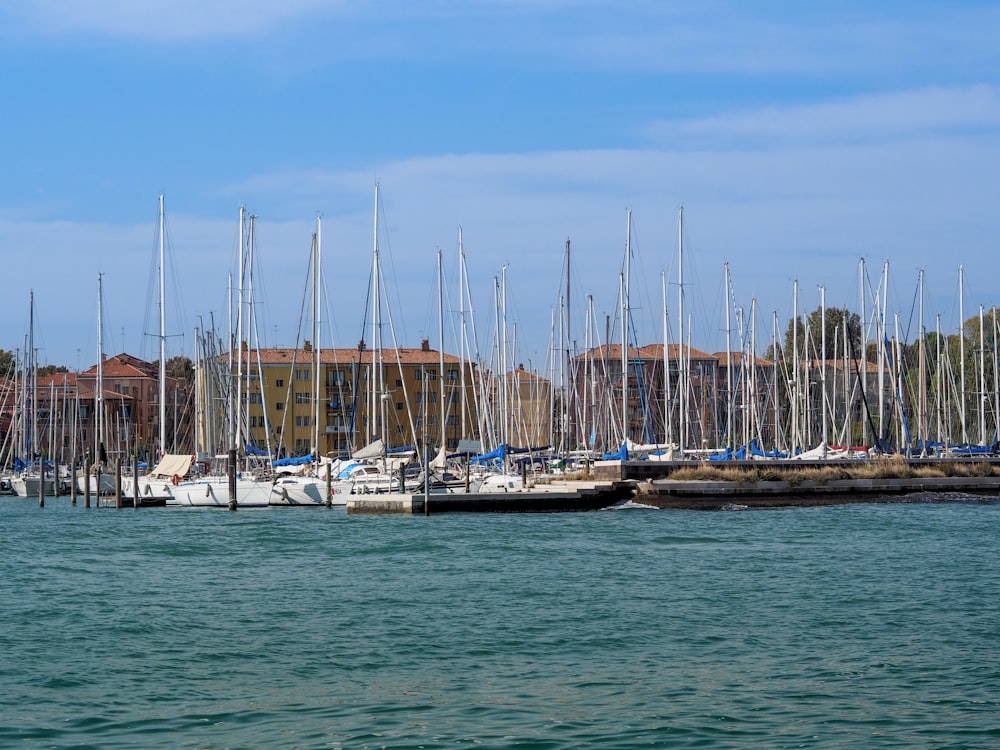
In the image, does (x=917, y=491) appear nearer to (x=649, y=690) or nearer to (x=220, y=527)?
(x=220, y=527)

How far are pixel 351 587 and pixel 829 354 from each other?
11859 centimetres

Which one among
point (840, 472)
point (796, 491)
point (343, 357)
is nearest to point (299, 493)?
point (796, 491)

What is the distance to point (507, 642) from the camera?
21891mm

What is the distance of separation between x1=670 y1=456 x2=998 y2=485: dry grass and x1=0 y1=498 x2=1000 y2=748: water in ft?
41.8

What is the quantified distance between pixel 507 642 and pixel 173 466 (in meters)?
45.9

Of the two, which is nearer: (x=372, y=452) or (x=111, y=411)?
(x=372, y=452)

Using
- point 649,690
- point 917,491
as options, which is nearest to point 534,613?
point 649,690

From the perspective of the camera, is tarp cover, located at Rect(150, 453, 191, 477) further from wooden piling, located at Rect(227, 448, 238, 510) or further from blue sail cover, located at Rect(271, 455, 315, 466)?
wooden piling, located at Rect(227, 448, 238, 510)

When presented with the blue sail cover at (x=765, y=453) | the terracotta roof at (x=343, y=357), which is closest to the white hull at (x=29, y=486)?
the terracotta roof at (x=343, y=357)

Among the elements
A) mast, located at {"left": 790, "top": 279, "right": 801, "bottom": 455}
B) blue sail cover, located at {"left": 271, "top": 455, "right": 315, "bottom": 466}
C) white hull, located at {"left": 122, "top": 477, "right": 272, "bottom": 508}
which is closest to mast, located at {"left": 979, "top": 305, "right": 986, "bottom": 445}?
mast, located at {"left": 790, "top": 279, "right": 801, "bottom": 455}

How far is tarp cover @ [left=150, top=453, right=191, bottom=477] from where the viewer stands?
64562mm

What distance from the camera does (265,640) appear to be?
22328 millimetres

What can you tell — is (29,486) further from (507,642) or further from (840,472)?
(507,642)

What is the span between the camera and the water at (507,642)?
52.3 ft
